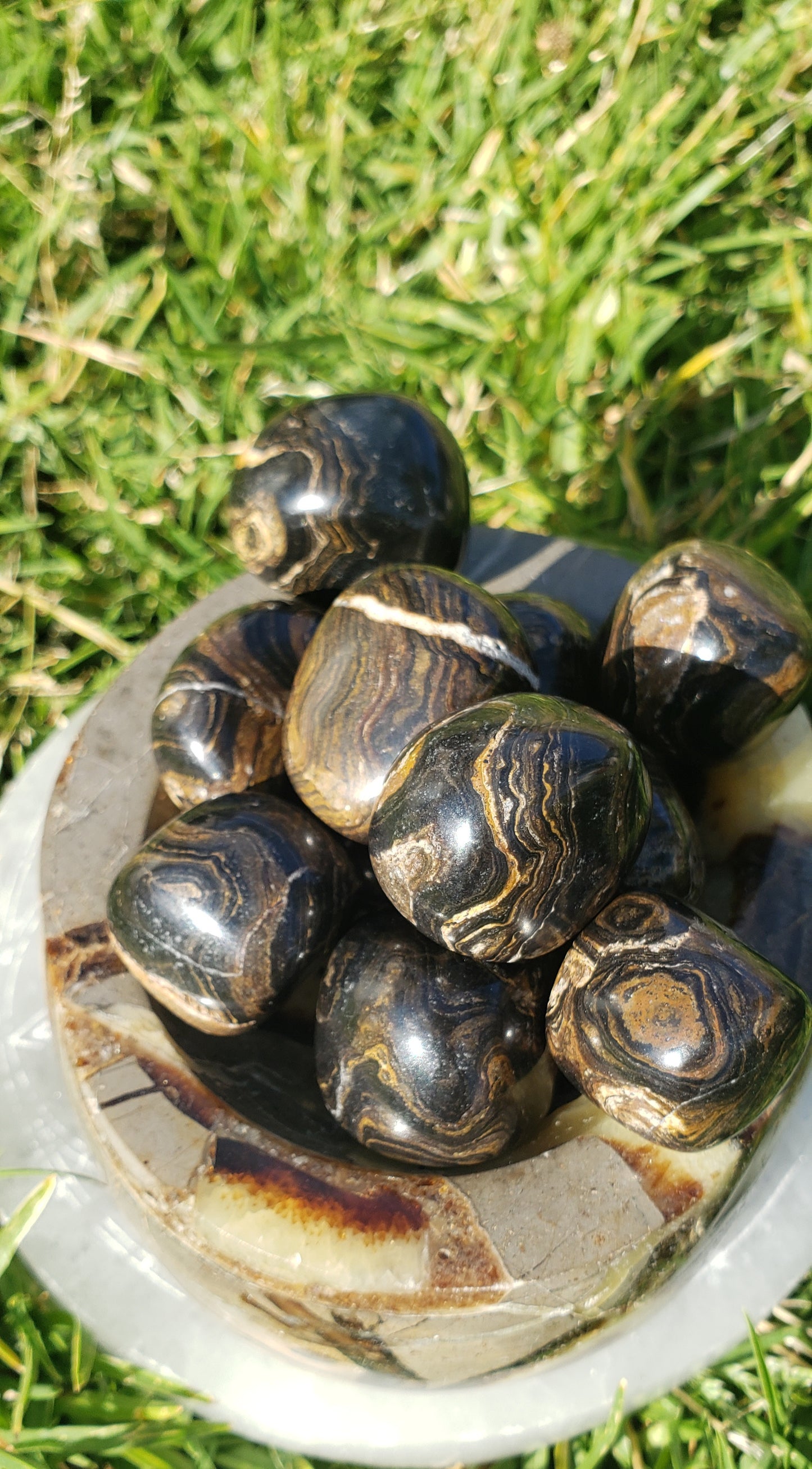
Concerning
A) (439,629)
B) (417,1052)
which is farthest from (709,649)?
(417,1052)

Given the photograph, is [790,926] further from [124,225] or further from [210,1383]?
[124,225]

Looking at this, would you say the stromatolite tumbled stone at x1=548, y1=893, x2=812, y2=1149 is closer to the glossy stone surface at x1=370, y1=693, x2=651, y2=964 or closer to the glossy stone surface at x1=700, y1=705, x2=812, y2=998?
the glossy stone surface at x1=370, y1=693, x2=651, y2=964

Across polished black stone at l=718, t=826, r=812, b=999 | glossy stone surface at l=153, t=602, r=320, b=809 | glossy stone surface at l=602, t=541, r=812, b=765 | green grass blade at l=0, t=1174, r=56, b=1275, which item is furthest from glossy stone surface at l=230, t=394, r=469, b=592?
green grass blade at l=0, t=1174, r=56, b=1275

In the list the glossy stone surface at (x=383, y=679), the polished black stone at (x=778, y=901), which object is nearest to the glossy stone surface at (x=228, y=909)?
the glossy stone surface at (x=383, y=679)

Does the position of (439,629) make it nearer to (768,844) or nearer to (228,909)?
(228,909)

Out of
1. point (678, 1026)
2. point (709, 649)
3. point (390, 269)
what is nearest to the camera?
point (678, 1026)

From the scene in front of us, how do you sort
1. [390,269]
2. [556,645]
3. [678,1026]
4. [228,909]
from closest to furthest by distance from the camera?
[678,1026]
[228,909]
[556,645]
[390,269]

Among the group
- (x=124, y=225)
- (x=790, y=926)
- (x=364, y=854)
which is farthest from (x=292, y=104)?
(x=790, y=926)
